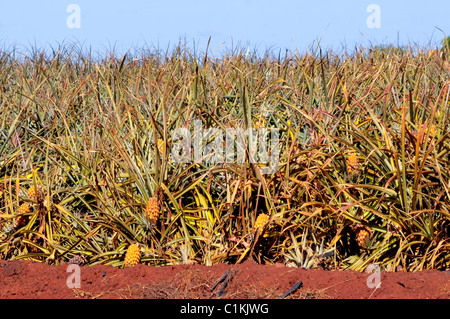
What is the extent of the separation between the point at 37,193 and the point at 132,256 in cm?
88

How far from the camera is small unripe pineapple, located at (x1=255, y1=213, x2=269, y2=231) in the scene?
10.4 ft

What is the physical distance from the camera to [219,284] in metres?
2.67

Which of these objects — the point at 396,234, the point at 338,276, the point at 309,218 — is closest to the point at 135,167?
the point at 309,218

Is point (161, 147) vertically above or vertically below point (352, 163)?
above

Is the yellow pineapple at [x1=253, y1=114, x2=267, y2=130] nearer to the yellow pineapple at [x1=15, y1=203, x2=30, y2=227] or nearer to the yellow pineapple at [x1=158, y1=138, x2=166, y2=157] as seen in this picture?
the yellow pineapple at [x1=158, y1=138, x2=166, y2=157]

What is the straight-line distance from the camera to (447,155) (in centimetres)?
340

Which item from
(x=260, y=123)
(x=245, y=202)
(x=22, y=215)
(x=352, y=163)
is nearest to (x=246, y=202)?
(x=245, y=202)

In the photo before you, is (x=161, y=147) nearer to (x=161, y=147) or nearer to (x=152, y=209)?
(x=161, y=147)

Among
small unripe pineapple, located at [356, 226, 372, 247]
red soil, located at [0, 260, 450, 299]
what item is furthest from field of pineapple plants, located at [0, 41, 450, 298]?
red soil, located at [0, 260, 450, 299]

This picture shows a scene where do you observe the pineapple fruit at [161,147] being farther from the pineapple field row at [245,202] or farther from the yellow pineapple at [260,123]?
the yellow pineapple at [260,123]

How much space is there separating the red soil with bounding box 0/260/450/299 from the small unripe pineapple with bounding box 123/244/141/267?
0.58 feet
